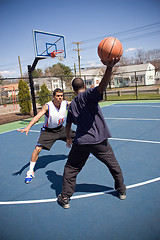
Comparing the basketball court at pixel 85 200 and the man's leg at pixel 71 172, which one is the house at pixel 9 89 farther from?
the man's leg at pixel 71 172

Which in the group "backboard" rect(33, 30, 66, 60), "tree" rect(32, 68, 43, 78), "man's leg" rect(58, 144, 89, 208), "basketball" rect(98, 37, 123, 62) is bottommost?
"man's leg" rect(58, 144, 89, 208)

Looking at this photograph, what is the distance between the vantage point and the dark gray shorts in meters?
4.12

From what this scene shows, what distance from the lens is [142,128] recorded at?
7375 mm

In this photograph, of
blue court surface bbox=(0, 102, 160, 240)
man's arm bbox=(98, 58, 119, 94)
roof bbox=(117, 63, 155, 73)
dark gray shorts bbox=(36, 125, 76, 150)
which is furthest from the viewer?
roof bbox=(117, 63, 155, 73)

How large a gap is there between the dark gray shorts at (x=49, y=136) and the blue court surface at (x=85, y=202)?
67 cm

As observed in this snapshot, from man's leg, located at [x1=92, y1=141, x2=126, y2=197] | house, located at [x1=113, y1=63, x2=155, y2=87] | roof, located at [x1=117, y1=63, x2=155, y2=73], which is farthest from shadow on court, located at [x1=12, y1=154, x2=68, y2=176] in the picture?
roof, located at [x1=117, y1=63, x2=155, y2=73]

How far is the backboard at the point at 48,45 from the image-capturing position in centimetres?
980

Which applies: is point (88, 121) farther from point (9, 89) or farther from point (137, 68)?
point (137, 68)

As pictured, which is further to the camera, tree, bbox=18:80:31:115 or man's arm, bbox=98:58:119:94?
tree, bbox=18:80:31:115

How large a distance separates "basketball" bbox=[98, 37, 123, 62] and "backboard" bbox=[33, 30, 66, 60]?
747 cm

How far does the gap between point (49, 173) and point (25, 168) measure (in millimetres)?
753

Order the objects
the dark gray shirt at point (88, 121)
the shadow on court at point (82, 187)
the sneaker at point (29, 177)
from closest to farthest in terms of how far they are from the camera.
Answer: the dark gray shirt at point (88, 121), the shadow on court at point (82, 187), the sneaker at point (29, 177)

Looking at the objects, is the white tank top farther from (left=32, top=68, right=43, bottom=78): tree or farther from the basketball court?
(left=32, top=68, right=43, bottom=78): tree

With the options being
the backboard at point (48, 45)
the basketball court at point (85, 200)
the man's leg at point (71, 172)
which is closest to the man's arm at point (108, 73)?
the man's leg at point (71, 172)
